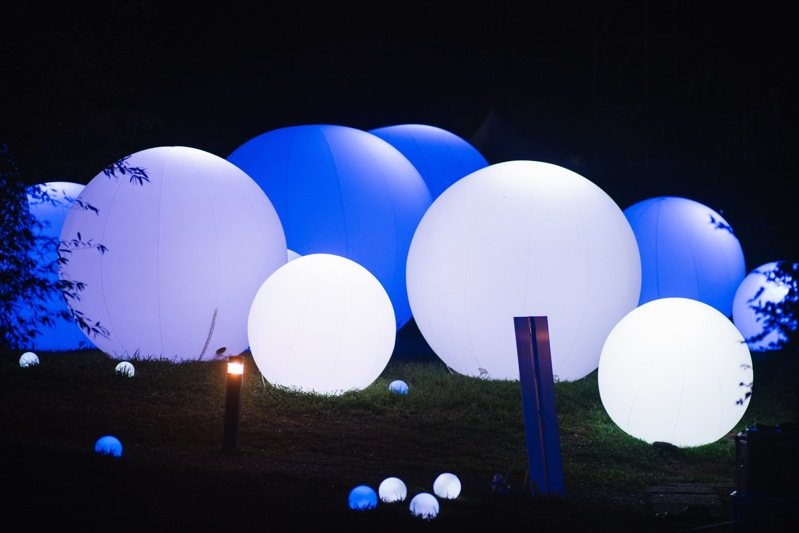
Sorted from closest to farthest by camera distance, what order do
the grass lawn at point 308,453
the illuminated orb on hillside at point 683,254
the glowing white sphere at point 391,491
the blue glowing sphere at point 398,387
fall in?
the grass lawn at point 308,453, the glowing white sphere at point 391,491, the blue glowing sphere at point 398,387, the illuminated orb on hillside at point 683,254

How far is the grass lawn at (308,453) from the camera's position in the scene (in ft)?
18.4

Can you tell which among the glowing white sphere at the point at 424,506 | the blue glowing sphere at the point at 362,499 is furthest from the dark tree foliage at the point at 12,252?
the glowing white sphere at the point at 424,506

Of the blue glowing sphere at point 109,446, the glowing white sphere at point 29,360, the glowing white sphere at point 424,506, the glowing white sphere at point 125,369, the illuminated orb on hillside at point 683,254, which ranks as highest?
the illuminated orb on hillside at point 683,254

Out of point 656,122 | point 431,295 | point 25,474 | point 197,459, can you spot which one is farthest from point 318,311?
point 656,122

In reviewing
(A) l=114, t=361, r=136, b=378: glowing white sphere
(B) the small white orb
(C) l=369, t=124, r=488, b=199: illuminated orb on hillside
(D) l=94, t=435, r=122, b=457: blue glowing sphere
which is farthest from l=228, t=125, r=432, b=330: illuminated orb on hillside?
(B) the small white orb

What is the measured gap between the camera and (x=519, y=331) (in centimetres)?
677

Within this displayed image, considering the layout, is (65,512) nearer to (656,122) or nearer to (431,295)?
(431,295)

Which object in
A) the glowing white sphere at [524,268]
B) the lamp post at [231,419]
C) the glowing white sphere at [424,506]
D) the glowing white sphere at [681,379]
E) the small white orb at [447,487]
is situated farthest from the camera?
the glowing white sphere at [524,268]

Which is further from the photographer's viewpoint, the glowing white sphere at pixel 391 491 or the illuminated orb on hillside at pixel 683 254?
the illuminated orb on hillside at pixel 683 254

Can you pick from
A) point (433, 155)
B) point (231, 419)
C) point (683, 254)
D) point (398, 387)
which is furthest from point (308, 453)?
point (433, 155)

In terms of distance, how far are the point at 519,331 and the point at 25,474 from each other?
128 inches

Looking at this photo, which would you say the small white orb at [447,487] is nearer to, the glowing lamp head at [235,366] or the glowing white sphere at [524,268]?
the glowing lamp head at [235,366]

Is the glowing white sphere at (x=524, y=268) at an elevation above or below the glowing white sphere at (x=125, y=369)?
above

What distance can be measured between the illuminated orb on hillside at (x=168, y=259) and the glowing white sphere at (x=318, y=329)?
3.34ft
